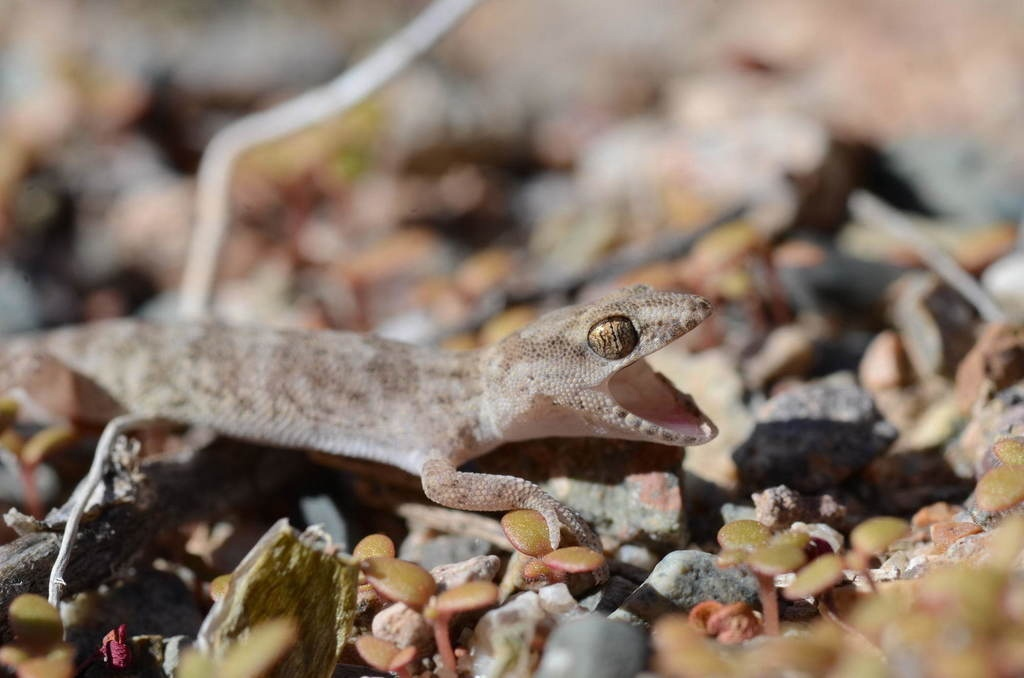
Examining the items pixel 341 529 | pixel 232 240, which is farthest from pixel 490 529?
pixel 232 240

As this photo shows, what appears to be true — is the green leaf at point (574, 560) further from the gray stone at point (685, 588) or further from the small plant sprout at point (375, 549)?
the small plant sprout at point (375, 549)

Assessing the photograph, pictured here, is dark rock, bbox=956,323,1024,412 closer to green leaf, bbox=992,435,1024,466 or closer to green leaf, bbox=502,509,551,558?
green leaf, bbox=992,435,1024,466

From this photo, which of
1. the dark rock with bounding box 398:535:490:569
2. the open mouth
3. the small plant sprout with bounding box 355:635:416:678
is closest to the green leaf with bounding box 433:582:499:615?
the small plant sprout with bounding box 355:635:416:678

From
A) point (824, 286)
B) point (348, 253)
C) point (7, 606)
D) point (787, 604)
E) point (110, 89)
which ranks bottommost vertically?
point (787, 604)

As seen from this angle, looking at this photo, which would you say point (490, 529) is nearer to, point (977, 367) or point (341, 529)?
point (341, 529)

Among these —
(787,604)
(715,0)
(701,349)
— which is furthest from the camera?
(715,0)

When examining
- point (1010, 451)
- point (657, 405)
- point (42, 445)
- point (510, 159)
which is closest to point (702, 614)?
point (657, 405)
